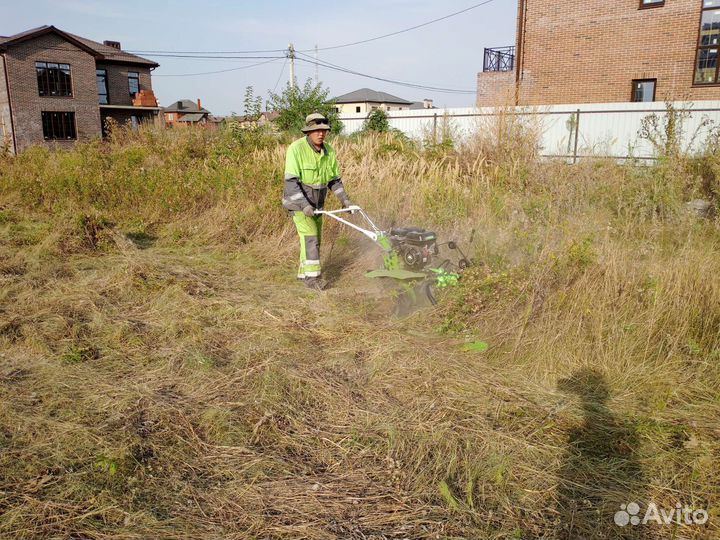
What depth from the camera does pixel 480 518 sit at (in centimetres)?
252

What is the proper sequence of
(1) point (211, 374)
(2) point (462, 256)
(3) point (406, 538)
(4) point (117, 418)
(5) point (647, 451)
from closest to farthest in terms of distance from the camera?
(3) point (406, 538) < (5) point (647, 451) < (4) point (117, 418) < (1) point (211, 374) < (2) point (462, 256)

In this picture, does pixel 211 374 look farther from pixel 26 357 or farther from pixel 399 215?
pixel 399 215

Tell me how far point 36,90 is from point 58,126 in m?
2.30

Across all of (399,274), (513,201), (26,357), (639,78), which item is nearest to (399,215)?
(513,201)

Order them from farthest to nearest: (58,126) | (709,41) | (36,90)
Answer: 1. (58,126)
2. (36,90)
3. (709,41)

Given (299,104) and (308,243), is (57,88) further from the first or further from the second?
(308,243)

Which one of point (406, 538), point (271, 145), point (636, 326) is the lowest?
point (406, 538)

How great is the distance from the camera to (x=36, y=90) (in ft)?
101

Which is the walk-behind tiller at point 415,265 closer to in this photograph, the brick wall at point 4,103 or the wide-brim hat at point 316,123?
the wide-brim hat at point 316,123

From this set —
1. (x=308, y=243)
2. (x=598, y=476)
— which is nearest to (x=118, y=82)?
(x=308, y=243)

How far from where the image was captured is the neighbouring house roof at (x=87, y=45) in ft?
96.0

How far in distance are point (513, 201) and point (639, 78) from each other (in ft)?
52.1

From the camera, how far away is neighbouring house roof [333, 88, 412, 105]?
50.5 m

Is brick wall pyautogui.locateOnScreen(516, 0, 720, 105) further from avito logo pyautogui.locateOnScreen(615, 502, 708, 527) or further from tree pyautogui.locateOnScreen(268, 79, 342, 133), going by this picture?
avito logo pyautogui.locateOnScreen(615, 502, 708, 527)
